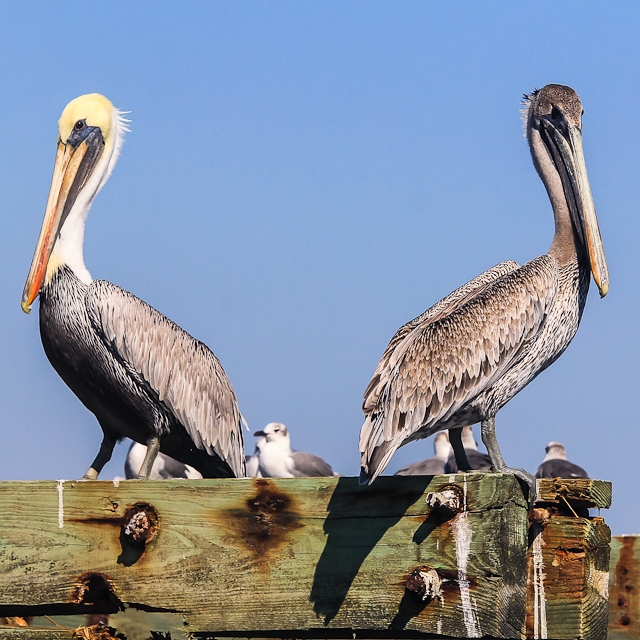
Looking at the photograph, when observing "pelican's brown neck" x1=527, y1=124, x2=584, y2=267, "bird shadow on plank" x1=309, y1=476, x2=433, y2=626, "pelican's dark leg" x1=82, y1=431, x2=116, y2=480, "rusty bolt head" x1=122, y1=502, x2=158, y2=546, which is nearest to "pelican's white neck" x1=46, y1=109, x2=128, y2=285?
"pelican's dark leg" x1=82, y1=431, x2=116, y2=480

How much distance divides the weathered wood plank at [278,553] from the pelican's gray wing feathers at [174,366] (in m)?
2.75

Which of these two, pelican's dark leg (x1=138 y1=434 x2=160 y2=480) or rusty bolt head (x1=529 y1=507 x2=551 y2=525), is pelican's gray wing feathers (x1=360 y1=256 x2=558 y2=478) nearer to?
pelican's dark leg (x1=138 y1=434 x2=160 y2=480)

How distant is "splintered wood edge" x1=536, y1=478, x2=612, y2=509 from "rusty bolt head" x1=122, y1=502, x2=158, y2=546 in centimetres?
107

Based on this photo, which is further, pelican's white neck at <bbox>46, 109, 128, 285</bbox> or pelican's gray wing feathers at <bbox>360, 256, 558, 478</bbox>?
pelican's white neck at <bbox>46, 109, 128, 285</bbox>

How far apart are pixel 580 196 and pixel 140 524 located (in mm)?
3313

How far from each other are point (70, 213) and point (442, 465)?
1087 centimetres

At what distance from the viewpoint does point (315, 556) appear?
9.66 feet

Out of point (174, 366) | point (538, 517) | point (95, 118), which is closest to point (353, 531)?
point (538, 517)

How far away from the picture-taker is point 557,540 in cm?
302

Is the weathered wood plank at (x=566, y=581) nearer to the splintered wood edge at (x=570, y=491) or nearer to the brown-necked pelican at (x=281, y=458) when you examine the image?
the splintered wood edge at (x=570, y=491)

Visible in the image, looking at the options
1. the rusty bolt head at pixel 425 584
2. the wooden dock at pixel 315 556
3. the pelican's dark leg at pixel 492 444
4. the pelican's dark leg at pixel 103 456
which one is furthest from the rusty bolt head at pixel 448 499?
the pelican's dark leg at pixel 103 456

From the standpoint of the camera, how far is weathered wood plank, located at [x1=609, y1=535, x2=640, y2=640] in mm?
4258

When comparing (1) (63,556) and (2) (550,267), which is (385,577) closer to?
(1) (63,556)

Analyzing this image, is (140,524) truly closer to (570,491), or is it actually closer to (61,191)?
(570,491)
